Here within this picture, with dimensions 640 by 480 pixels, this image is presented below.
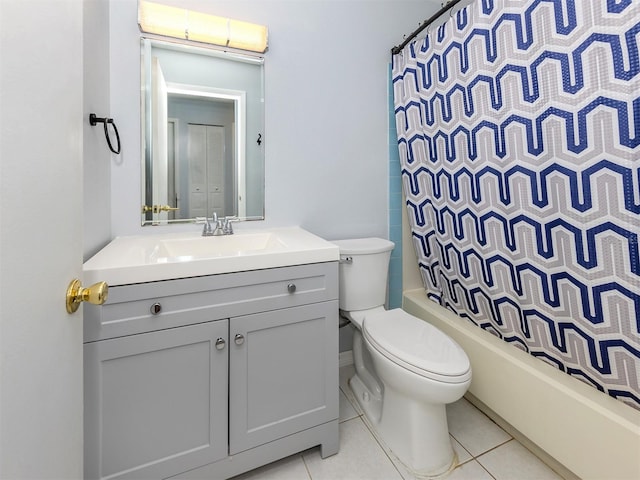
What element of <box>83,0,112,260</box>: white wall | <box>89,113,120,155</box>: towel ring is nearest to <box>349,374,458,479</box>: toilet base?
<box>83,0,112,260</box>: white wall

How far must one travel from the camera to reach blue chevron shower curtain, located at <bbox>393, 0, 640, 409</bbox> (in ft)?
3.13

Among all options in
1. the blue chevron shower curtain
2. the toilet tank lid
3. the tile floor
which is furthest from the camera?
the toilet tank lid

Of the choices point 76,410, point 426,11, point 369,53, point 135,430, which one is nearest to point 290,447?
point 135,430

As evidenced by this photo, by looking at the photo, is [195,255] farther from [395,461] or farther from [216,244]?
[395,461]

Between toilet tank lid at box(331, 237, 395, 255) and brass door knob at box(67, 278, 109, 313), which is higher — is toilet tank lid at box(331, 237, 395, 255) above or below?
above

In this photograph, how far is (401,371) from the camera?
4.05 feet

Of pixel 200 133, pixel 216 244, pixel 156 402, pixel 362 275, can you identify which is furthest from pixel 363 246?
pixel 156 402

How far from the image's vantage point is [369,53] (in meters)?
1.89

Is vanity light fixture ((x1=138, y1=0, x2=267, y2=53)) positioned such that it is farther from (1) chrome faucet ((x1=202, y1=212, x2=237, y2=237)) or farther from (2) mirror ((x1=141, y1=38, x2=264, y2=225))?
(1) chrome faucet ((x1=202, y1=212, x2=237, y2=237))

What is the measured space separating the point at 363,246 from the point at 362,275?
16 centimetres

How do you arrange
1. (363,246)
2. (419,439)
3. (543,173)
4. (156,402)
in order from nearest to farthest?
(156,402)
(543,173)
(419,439)
(363,246)

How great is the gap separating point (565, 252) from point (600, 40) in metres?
0.65

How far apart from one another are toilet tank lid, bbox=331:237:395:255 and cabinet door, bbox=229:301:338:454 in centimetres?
37

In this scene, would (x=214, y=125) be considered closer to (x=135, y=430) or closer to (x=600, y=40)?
(x=135, y=430)
